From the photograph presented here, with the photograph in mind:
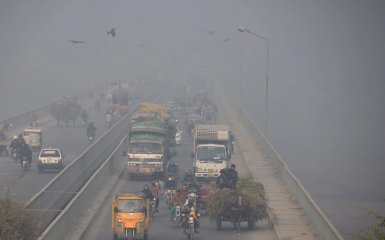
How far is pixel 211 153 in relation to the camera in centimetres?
5691

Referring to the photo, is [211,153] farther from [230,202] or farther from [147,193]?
[230,202]

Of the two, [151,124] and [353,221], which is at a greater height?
[151,124]

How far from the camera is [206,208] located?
44344mm

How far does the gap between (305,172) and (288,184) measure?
18.4 metres

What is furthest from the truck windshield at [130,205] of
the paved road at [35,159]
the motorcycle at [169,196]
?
the motorcycle at [169,196]

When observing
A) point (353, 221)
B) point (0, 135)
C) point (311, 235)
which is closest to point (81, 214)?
point (311, 235)

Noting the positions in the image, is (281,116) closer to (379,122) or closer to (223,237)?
(379,122)

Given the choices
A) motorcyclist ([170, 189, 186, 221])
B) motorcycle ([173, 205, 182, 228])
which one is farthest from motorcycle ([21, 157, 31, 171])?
motorcycle ([173, 205, 182, 228])

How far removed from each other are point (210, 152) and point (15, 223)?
2722 cm

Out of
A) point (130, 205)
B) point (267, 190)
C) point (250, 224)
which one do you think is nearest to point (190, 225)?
point (130, 205)

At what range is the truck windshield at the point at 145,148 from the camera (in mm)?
57750

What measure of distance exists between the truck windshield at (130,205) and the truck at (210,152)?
18081 millimetres

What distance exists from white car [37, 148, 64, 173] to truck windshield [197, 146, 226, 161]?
8811 millimetres

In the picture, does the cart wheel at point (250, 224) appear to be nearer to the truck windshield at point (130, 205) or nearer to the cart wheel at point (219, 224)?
the cart wheel at point (219, 224)
